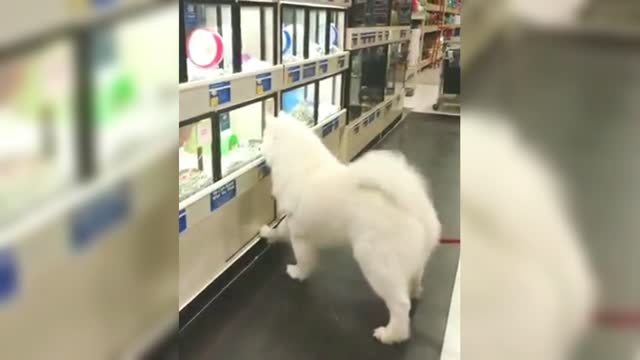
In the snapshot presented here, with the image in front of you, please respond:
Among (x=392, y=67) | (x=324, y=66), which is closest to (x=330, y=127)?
(x=324, y=66)

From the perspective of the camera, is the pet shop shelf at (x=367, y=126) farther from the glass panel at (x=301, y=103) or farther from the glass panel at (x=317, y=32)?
the glass panel at (x=317, y=32)

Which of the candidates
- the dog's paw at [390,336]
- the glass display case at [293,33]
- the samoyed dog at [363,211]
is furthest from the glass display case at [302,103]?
the dog's paw at [390,336]

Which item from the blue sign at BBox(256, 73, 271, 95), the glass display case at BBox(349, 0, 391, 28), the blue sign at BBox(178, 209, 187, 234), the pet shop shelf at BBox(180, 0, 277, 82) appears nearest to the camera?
the pet shop shelf at BBox(180, 0, 277, 82)

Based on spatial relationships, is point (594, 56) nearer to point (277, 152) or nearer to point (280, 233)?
point (277, 152)

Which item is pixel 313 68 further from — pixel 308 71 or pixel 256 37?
pixel 256 37

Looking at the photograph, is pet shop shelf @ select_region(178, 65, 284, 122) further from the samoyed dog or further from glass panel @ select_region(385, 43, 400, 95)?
glass panel @ select_region(385, 43, 400, 95)

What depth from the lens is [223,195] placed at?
50.5 inches

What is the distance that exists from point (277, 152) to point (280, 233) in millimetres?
305

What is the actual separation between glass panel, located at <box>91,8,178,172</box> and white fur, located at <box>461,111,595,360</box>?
0.51 ft

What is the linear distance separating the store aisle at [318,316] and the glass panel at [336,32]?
1.03 metres

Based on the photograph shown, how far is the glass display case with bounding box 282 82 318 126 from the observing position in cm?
176

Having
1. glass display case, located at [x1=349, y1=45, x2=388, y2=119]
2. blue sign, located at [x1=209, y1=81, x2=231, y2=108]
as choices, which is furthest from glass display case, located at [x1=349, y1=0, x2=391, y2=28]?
blue sign, located at [x1=209, y1=81, x2=231, y2=108]

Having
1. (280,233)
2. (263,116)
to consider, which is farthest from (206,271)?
(263,116)

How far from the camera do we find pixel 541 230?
0.91ft
